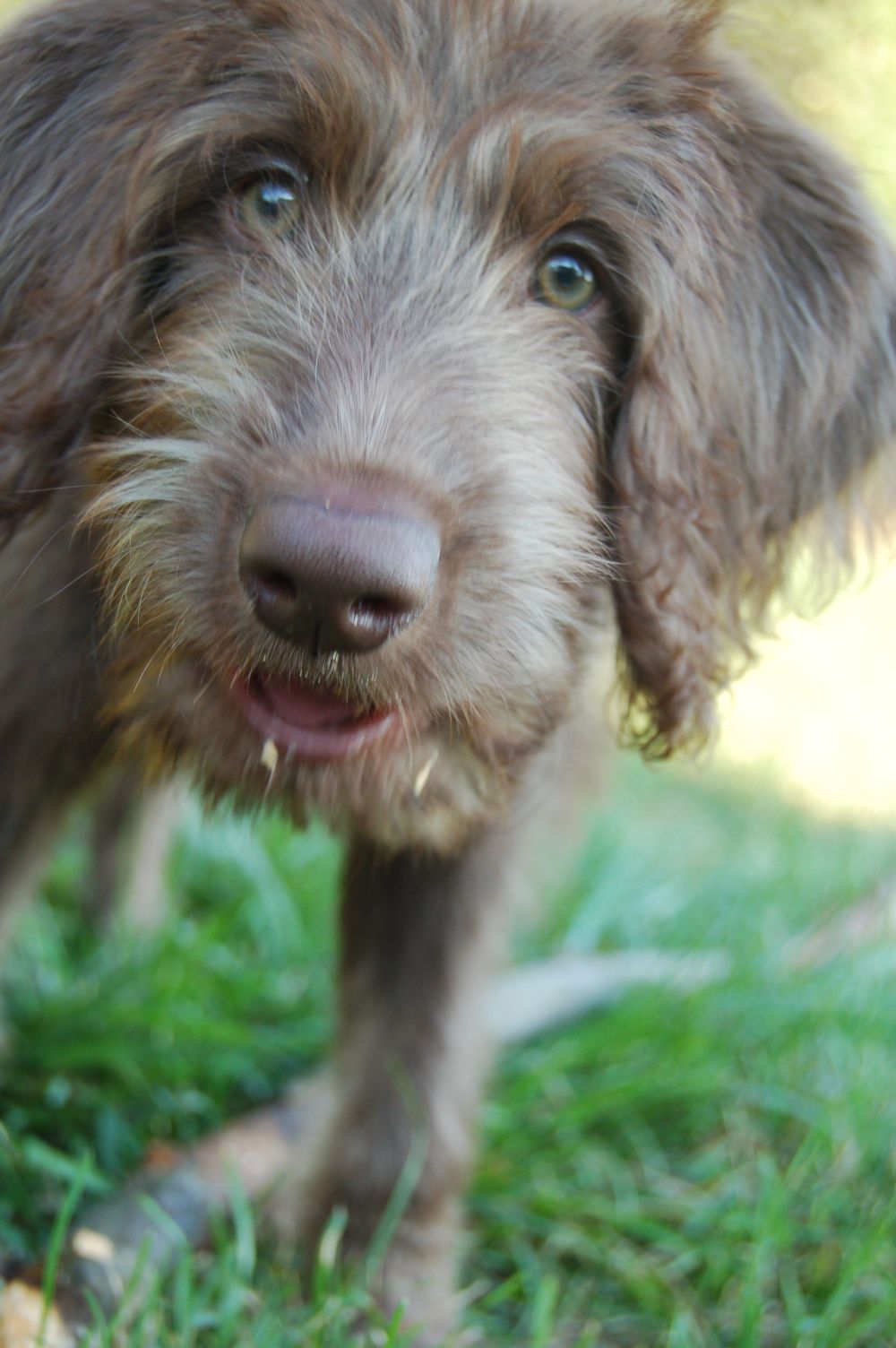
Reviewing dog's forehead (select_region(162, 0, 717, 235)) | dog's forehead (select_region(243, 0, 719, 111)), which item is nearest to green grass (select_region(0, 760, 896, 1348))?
dog's forehead (select_region(162, 0, 717, 235))

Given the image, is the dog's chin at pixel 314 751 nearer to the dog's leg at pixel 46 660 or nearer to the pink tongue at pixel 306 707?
the pink tongue at pixel 306 707

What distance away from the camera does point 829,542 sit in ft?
8.23

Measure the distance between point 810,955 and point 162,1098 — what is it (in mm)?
1733

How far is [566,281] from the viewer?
2201 mm

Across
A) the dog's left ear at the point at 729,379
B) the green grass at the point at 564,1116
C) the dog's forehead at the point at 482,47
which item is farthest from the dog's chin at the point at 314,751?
the dog's forehead at the point at 482,47

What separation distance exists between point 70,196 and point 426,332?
21.4 inches

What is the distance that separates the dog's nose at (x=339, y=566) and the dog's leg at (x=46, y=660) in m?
0.57

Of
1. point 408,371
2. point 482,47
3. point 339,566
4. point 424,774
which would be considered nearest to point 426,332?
point 408,371

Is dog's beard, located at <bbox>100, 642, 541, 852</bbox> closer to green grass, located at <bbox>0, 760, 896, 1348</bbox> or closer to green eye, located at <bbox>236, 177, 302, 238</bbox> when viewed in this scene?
green grass, located at <bbox>0, 760, 896, 1348</bbox>

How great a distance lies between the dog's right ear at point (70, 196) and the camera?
78.3 inches

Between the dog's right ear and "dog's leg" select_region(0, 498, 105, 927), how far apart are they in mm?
169

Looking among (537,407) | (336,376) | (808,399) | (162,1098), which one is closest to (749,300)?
(808,399)

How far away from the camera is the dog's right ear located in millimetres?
1989

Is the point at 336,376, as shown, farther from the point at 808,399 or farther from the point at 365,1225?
the point at 365,1225
